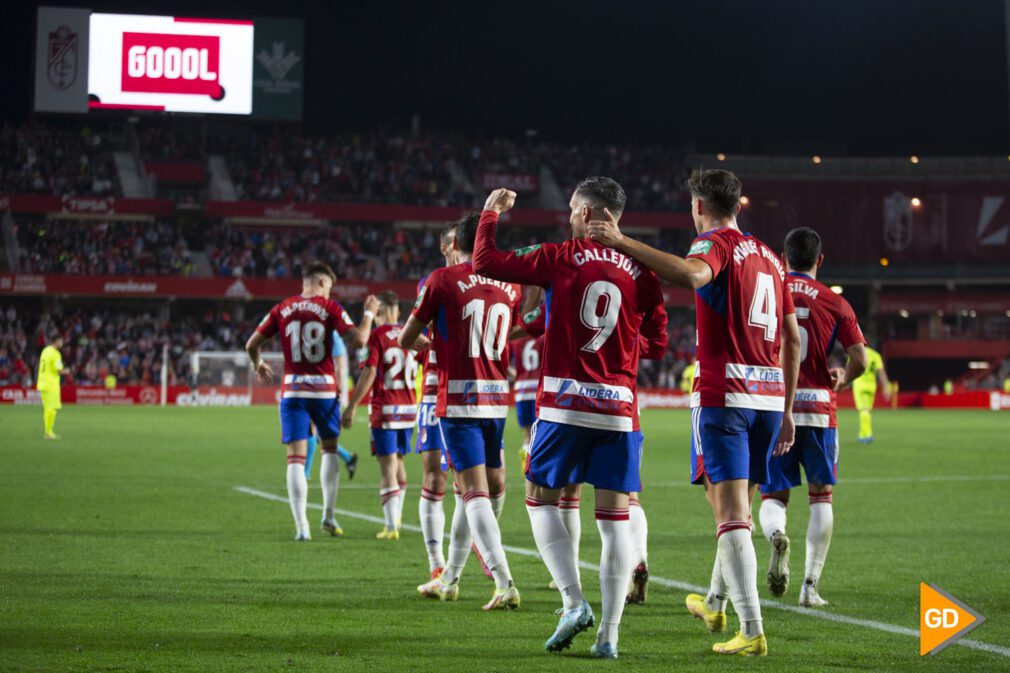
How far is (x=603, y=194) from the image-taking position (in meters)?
6.35

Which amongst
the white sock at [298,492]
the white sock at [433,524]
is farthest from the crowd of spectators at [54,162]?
the white sock at [433,524]

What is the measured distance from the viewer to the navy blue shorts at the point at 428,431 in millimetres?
8867

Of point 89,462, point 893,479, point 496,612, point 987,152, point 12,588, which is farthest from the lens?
point 987,152

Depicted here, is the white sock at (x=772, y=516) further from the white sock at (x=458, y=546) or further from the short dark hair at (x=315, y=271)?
the short dark hair at (x=315, y=271)

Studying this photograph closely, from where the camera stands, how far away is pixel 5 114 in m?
65.4

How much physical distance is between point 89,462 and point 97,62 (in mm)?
37421

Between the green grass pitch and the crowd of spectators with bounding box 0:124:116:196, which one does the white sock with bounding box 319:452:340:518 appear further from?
the crowd of spectators with bounding box 0:124:116:196

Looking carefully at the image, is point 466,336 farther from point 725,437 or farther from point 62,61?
point 62,61

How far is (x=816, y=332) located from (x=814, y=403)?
465 millimetres

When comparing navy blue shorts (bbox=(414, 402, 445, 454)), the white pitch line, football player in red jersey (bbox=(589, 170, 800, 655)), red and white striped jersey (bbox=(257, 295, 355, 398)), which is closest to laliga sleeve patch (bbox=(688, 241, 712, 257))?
football player in red jersey (bbox=(589, 170, 800, 655))

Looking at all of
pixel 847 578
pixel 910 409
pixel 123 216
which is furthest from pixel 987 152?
pixel 847 578

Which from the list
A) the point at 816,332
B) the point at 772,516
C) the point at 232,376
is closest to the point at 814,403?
the point at 816,332

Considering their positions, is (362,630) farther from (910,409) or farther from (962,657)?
(910,409)

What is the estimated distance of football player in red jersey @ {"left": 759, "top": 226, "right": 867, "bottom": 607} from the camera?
8.06 metres
